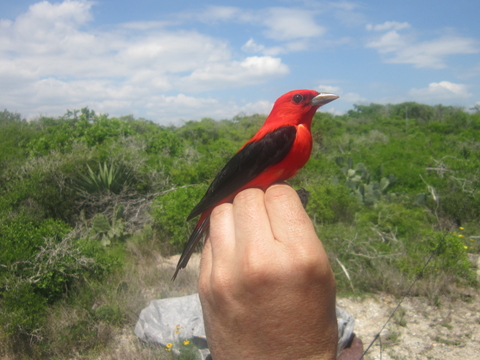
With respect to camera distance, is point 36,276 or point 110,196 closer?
point 36,276

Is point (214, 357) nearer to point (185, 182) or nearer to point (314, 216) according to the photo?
point (314, 216)

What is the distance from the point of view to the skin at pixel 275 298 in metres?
1.07

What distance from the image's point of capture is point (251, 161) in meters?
1.95

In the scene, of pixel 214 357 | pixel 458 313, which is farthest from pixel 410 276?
pixel 214 357

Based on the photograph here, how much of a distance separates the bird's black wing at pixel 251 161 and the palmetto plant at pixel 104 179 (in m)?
7.25

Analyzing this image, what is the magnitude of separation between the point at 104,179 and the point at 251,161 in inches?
294

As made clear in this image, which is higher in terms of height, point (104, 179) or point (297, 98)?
point (297, 98)

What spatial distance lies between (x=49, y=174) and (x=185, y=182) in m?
3.43

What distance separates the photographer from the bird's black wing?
6.24 feet

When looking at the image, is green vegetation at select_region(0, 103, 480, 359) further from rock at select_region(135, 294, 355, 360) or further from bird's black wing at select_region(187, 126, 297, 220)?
bird's black wing at select_region(187, 126, 297, 220)

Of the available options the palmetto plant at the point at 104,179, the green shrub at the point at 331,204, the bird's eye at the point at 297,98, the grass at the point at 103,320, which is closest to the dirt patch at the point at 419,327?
the green shrub at the point at 331,204

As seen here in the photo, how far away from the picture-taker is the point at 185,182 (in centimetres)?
889

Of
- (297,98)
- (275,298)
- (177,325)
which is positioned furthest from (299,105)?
(177,325)

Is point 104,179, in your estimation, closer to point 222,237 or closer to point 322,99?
point 322,99
